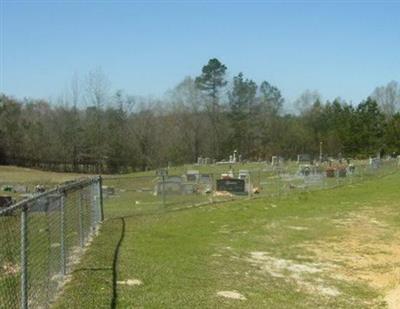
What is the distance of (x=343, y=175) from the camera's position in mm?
43844

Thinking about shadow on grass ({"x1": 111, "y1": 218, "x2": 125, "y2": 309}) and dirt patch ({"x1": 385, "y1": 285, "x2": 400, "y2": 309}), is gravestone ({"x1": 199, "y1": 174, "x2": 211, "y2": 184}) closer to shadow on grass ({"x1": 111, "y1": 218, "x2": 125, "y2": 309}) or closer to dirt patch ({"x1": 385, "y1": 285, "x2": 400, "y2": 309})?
shadow on grass ({"x1": 111, "y1": 218, "x2": 125, "y2": 309})

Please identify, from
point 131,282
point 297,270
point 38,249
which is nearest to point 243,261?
point 297,270

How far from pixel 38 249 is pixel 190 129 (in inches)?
3684

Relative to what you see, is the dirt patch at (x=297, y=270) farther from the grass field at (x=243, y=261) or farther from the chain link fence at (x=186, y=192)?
the chain link fence at (x=186, y=192)

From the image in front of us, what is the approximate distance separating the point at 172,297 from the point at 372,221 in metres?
12.0

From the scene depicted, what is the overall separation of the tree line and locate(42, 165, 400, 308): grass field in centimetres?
7261

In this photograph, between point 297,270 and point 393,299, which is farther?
point 297,270

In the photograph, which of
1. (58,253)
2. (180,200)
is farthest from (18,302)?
(180,200)

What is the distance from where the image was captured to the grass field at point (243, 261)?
10.1 metres

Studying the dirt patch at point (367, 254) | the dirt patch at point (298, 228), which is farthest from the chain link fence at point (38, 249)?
the dirt patch at point (298, 228)

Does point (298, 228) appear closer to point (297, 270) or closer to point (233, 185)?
point (297, 270)

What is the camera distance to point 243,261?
13.4m

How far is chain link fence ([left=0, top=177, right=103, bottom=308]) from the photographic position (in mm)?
7277

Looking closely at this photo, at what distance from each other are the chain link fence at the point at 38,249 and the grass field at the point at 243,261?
335 millimetres
